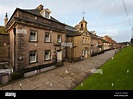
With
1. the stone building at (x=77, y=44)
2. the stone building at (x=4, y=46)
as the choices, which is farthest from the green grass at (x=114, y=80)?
the stone building at (x=77, y=44)

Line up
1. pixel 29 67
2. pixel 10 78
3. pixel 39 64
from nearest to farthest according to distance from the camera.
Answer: pixel 10 78 → pixel 29 67 → pixel 39 64

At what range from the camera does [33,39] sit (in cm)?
684

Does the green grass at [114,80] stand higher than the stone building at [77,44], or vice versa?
the stone building at [77,44]

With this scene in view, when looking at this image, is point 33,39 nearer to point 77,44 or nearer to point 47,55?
point 47,55

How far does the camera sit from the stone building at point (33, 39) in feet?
19.0

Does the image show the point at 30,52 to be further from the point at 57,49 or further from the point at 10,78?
the point at 57,49

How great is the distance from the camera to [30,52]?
657cm

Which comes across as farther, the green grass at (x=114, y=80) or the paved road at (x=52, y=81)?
the paved road at (x=52, y=81)

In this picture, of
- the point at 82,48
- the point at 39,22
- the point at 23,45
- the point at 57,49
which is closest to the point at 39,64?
the point at 23,45

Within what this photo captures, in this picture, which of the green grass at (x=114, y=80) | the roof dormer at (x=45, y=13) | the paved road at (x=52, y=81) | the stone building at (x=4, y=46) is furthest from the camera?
the roof dormer at (x=45, y=13)

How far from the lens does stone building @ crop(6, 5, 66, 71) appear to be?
5789 millimetres

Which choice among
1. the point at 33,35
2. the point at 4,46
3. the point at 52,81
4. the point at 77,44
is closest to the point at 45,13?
the point at 33,35

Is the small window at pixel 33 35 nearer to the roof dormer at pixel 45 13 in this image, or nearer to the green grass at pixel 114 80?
the roof dormer at pixel 45 13

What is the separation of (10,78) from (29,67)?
153cm
